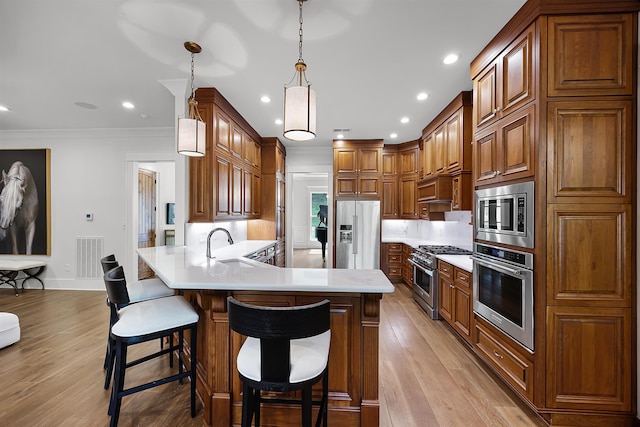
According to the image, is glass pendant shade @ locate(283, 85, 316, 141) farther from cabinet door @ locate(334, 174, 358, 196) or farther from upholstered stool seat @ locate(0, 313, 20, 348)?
cabinet door @ locate(334, 174, 358, 196)

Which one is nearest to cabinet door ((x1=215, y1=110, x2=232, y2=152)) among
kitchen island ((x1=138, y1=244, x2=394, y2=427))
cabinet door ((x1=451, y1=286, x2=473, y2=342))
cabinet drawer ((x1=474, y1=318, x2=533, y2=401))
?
kitchen island ((x1=138, y1=244, x2=394, y2=427))

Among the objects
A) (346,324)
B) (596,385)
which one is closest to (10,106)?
(346,324)

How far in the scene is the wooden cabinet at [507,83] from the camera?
1865 mm

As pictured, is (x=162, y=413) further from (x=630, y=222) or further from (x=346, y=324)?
(x=630, y=222)

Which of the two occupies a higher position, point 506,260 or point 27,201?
point 27,201

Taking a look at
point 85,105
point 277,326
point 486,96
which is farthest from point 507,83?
point 85,105

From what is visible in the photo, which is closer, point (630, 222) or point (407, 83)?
point (630, 222)

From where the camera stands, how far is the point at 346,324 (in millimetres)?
1683

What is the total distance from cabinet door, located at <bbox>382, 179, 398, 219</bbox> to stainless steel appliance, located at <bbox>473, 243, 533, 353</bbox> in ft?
10.1

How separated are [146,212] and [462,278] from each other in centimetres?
594

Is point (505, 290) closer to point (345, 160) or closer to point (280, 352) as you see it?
point (280, 352)

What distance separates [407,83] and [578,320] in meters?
2.52

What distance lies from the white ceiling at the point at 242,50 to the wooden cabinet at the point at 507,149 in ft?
2.39

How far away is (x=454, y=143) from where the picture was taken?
3.57 metres
